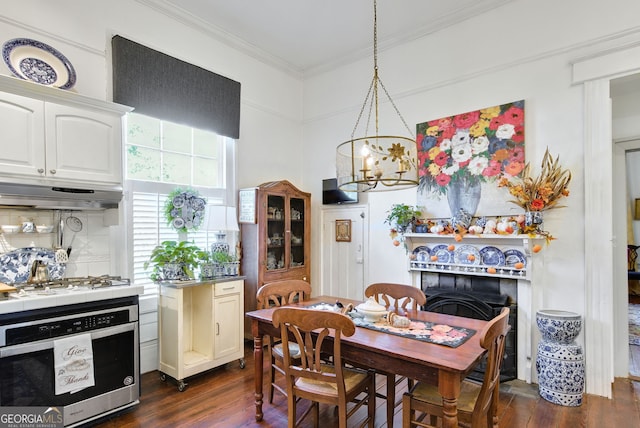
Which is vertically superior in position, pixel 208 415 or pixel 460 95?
pixel 460 95

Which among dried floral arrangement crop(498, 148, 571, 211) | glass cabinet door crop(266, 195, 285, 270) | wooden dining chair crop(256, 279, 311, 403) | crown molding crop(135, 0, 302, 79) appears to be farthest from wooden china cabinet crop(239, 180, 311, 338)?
dried floral arrangement crop(498, 148, 571, 211)

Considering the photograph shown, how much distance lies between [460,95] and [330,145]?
69.2 inches

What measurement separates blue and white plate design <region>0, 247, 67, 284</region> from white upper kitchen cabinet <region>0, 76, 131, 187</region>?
592 mm

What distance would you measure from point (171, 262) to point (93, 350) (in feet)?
3.15

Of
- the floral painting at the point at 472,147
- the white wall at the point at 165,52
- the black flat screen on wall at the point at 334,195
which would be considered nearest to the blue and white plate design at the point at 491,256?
the floral painting at the point at 472,147

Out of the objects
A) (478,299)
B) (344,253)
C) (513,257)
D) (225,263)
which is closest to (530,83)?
(513,257)

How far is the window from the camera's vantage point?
3.29 meters

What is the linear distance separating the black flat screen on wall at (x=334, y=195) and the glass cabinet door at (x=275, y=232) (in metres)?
0.66

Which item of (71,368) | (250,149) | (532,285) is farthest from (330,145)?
(71,368)

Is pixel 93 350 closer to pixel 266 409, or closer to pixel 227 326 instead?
pixel 227 326

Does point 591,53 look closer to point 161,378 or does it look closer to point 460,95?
point 460,95

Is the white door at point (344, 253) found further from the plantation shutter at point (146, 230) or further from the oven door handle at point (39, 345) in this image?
the oven door handle at point (39, 345)

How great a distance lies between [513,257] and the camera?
322cm

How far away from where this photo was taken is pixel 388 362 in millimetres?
1850
